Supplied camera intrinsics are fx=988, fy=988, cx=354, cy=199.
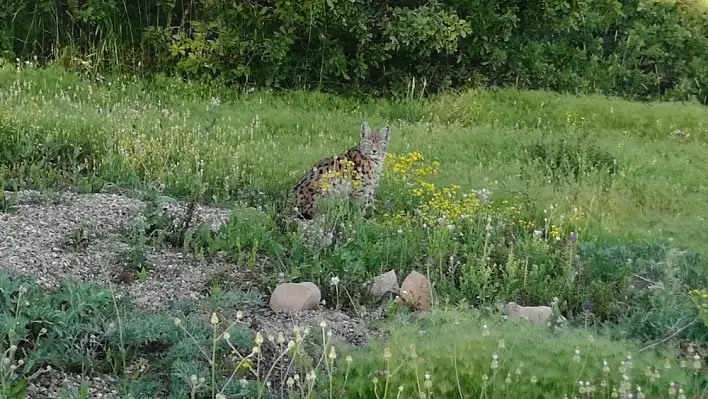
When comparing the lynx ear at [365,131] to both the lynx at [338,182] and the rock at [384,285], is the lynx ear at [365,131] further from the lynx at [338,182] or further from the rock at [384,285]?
the rock at [384,285]

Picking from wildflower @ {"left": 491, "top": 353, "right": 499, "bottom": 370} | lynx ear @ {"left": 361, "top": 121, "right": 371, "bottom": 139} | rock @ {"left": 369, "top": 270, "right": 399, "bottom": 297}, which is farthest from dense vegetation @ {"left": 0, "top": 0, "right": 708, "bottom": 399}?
lynx ear @ {"left": 361, "top": 121, "right": 371, "bottom": 139}

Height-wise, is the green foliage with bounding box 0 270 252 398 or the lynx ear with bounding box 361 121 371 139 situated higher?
the lynx ear with bounding box 361 121 371 139

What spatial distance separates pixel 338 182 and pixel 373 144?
1057 millimetres

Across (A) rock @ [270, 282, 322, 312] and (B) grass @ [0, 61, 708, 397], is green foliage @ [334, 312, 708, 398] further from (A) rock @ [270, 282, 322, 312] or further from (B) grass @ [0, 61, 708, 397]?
(A) rock @ [270, 282, 322, 312]

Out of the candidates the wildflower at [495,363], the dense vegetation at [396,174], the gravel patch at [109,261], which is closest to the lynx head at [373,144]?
the dense vegetation at [396,174]

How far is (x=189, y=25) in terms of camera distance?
1567 centimetres

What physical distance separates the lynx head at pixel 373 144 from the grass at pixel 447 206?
28 centimetres

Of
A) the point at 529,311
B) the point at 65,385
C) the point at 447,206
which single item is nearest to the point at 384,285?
the point at 529,311

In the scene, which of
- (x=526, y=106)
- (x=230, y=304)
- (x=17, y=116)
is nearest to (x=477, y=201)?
(x=230, y=304)

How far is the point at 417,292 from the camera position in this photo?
5.96 meters

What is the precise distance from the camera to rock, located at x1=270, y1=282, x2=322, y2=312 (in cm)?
571

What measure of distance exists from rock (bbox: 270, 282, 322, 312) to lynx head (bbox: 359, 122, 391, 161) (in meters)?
2.95

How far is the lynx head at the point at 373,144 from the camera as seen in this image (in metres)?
8.66

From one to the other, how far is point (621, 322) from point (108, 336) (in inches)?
112
